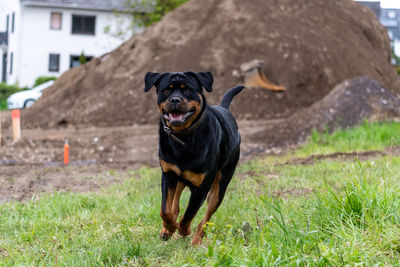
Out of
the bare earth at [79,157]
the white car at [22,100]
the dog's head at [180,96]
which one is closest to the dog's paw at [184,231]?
the dog's head at [180,96]

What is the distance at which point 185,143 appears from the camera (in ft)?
15.7

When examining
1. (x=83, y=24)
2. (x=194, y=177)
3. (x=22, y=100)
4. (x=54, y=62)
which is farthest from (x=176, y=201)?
(x=83, y=24)

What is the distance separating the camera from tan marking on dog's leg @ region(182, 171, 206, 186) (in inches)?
189

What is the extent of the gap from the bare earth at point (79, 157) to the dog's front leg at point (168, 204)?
300cm

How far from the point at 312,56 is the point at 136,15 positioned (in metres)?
16.4

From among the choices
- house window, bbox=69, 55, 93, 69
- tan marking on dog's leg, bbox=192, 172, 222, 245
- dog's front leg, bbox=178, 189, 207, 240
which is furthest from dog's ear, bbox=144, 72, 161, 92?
house window, bbox=69, 55, 93, 69

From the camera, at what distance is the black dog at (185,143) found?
188 inches

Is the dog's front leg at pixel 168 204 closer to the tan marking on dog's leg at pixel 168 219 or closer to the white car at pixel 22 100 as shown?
the tan marking on dog's leg at pixel 168 219

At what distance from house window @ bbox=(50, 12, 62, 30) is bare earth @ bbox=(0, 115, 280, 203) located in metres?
24.5

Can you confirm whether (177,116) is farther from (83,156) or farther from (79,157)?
(83,156)

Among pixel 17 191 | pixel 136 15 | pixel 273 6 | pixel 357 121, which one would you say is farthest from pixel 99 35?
pixel 17 191

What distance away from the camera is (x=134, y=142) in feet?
50.8

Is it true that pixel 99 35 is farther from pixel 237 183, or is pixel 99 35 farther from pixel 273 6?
pixel 237 183

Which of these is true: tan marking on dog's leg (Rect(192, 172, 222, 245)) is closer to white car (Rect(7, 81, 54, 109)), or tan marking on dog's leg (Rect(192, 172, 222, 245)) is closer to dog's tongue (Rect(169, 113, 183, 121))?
dog's tongue (Rect(169, 113, 183, 121))
